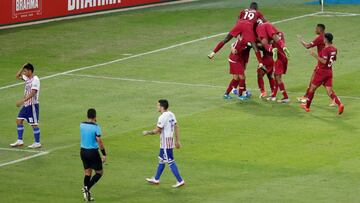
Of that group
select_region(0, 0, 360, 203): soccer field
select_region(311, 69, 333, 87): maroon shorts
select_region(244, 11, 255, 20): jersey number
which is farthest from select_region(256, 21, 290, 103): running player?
select_region(311, 69, 333, 87): maroon shorts

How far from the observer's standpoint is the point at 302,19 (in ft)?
175

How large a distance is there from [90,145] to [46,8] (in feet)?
89.6

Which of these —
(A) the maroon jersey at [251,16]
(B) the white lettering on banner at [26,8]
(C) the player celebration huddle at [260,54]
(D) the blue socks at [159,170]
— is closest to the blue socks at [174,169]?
(D) the blue socks at [159,170]

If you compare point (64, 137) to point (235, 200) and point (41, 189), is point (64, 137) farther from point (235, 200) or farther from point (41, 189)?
point (235, 200)

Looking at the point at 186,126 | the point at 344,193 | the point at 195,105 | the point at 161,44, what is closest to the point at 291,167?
the point at 344,193

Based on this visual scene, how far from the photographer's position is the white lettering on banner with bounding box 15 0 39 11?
5084cm

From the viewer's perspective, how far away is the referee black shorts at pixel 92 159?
2619cm

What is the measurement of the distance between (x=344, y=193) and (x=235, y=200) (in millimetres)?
2497

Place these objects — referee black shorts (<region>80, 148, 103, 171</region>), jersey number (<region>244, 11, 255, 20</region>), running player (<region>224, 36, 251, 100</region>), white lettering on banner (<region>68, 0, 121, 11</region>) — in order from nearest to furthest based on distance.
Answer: referee black shorts (<region>80, 148, 103, 171</region>)
running player (<region>224, 36, 251, 100</region>)
jersey number (<region>244, 11, 255, 20</region>)
white lettering on banner (<region>68, 0, 121, 11</region>)

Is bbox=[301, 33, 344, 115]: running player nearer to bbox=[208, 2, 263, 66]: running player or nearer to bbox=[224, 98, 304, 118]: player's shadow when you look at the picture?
bbox=[224, 98, 304, 118]: player's shadow

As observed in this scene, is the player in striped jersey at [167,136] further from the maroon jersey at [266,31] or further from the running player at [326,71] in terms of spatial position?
the maroon jersey at [266,31]

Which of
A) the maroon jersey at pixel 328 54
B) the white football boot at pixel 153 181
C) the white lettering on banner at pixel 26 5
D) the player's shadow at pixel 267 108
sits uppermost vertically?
the maroon jersey at pixel 328 54

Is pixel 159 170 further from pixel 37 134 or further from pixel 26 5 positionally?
pixel 26 5

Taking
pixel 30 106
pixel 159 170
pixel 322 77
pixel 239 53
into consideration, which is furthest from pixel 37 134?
pixel 322 77
